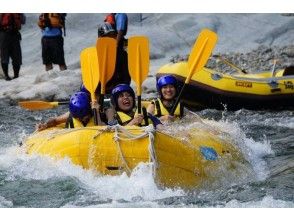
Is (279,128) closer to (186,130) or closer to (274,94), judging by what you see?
(274,94)

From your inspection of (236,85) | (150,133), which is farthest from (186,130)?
(236,85)

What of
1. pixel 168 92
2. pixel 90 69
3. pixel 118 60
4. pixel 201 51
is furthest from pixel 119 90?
pixel 118 60

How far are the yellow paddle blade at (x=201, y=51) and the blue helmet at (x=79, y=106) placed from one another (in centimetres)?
72

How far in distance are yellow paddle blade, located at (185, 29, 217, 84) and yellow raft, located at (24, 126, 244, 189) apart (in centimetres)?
69

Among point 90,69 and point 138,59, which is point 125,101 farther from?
point 90,69

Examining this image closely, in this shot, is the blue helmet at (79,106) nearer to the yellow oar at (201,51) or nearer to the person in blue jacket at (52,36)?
the yellow oar at (201,51)

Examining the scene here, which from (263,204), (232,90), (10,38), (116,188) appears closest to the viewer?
(263,204)

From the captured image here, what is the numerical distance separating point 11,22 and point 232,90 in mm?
2221

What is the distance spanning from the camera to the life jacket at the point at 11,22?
870 centimetres

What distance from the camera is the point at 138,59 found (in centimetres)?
546

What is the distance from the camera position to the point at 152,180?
185 inches

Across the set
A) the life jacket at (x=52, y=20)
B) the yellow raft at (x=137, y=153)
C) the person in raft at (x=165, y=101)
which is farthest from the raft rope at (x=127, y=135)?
the life jacket at (x=52, y=20)

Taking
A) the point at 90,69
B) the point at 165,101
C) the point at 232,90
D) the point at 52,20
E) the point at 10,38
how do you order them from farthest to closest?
1. the point at 10,38
2. the point at 52,20
3. the point at 232,90
4. the point at 165,101
5. the point at 90,69
